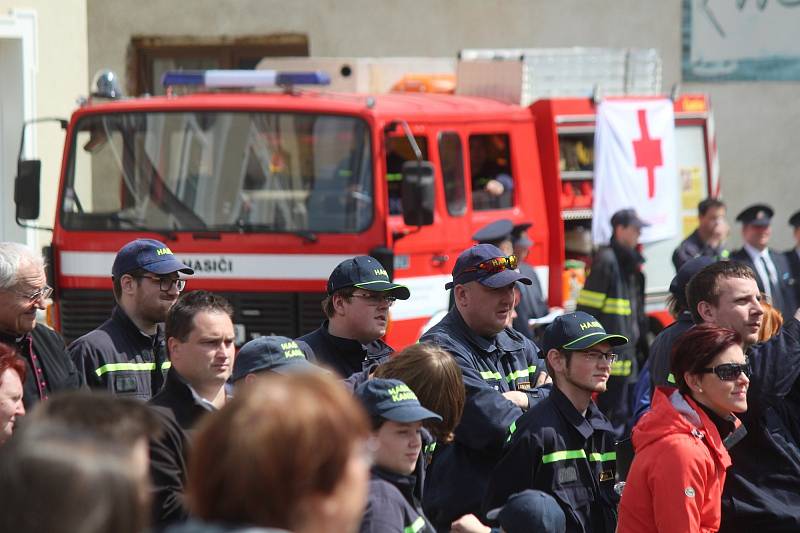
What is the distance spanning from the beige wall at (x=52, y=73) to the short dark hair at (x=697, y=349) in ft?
29.6

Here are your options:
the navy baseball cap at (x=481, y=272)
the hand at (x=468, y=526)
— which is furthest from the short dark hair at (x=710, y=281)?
the hand at (x=468, y=526)

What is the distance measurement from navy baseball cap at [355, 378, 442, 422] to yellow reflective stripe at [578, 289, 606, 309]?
599 centimetres

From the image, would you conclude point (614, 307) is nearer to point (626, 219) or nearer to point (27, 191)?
point (626, 219)

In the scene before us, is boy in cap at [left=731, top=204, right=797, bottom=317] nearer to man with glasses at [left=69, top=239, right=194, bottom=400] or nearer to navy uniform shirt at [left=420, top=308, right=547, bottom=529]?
navy uniform shirt at [left=420, top=308, right=547, bottom=529]

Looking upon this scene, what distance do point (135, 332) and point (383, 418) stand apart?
2093 mm

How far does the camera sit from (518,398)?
4.69m

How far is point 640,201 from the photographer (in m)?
10.5

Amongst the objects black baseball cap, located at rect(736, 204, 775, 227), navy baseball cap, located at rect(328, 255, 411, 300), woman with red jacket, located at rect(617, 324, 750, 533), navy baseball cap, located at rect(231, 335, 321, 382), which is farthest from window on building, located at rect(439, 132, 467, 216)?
navy baseball cap, located at rect(231, 335, 321, 382)

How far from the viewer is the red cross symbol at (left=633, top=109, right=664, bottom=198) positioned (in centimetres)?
1049

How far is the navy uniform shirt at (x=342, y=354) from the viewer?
5.07 meters

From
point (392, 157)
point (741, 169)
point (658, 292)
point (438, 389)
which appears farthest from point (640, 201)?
point (438, 389)

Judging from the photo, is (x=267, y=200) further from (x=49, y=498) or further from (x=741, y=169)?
(x=741, y=169)

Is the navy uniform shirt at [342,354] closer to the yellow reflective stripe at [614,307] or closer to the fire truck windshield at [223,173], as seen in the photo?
the fire truck windshield at [223,173]

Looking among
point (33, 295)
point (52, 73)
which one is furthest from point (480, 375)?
point (52, 73)
